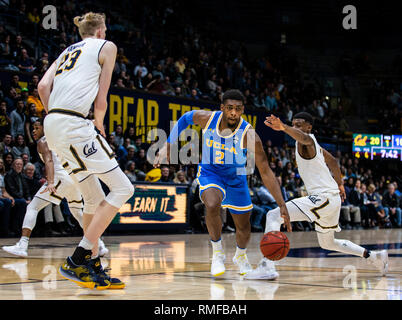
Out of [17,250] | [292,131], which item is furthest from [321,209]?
[17,250]

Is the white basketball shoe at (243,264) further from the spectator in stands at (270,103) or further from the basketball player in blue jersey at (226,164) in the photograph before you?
the spectator in stands at (270,103)

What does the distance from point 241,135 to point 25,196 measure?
698 centimetres

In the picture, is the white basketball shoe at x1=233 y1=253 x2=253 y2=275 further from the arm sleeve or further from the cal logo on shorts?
the cal logo on shorts

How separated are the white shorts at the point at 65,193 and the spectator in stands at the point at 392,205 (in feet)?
48.3

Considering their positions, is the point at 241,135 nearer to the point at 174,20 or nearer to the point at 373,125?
the point at 174,20

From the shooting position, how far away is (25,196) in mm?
11844

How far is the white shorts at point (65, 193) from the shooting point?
8203 millimetres

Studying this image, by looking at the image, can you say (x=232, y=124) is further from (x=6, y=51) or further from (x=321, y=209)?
(x=6, y=51)

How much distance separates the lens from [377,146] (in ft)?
80.8

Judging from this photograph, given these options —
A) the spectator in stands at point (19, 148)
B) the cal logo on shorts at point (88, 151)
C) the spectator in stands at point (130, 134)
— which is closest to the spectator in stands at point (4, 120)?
the spectator in stands at point (19, 148)

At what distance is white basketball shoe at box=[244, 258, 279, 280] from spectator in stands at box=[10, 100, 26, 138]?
320 inches

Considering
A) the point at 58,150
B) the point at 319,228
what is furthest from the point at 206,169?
the point at 58,150

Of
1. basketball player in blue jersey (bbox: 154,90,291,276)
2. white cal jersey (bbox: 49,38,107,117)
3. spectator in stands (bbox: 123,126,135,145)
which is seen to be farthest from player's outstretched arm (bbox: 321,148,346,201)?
spectator in stands (bbox: 123,126,135,145)

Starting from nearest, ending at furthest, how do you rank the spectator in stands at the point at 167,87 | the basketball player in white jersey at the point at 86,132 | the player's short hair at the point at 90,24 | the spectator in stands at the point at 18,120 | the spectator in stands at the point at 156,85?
the basketball player in white jersey at the point at 86,132 < the player's short hair at the point at 90,24 < the spectator in stands at the point at 18,120 < the spectator in stands at the point at 156,85 < the spectator in stands at the point at 167,87
